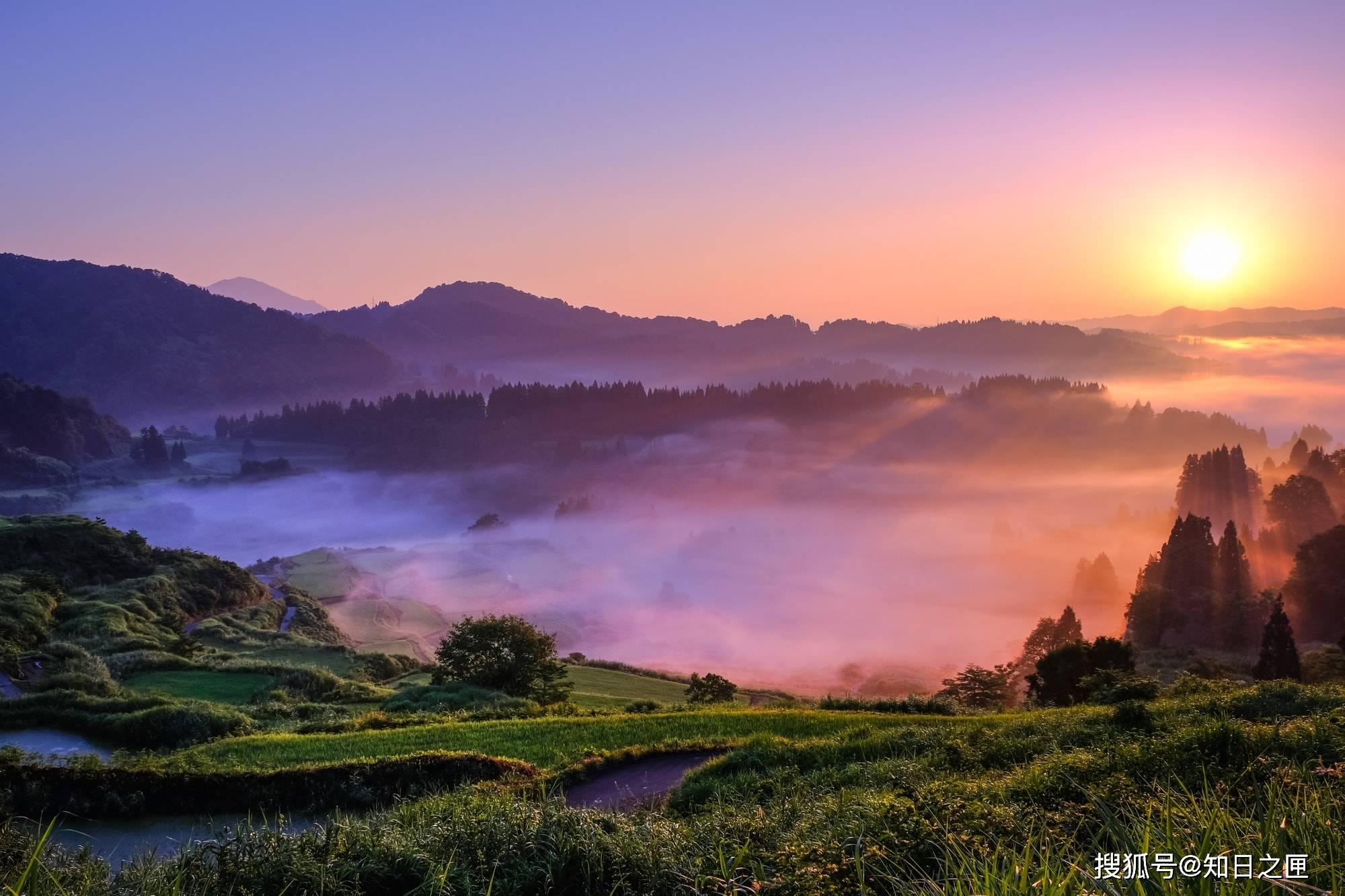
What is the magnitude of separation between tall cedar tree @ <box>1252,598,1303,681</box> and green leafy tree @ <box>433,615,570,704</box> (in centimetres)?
5371

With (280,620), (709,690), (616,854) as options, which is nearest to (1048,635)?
(709,690)

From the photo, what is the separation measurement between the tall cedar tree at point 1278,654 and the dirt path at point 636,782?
199 ft

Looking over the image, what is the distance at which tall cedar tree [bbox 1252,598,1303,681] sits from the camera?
62.4 metres

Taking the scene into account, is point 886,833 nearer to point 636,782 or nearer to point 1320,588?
point 636,782

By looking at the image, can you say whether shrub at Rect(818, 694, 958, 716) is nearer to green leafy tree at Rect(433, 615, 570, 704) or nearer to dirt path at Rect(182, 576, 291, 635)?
green leafy tree at Rect(433, 615, 570, 704)

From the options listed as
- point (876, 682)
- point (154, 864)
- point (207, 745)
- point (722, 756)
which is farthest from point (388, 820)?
point (876, 682)

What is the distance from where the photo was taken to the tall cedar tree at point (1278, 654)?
205 feet

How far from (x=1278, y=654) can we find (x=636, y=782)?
6620cm

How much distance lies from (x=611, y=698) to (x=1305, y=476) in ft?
536

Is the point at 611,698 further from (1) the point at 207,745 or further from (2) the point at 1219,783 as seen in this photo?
(2) the point at 1219,783

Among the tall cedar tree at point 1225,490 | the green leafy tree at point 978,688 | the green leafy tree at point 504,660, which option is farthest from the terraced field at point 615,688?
the tall cedar tree at point 1225,490

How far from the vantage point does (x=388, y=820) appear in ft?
29.0

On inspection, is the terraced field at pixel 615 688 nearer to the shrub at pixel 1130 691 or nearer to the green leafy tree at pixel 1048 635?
the shrub at pixel 1130 691

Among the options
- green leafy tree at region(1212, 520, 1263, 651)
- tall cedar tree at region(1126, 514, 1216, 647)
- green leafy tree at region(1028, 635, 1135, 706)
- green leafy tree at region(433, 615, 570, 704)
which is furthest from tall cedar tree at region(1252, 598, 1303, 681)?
green leafy tree at region(433, 615, 570, 704)
